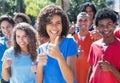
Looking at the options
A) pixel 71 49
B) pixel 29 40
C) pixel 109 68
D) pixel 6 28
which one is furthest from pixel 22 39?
pixel 109 68

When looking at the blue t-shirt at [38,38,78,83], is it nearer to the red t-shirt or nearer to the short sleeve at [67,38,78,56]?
the short sleeve at [67,38,78,56]

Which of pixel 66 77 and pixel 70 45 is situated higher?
pixel 70 45

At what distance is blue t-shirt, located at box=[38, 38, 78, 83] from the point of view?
3867 millimetres

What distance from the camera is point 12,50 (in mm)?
4855

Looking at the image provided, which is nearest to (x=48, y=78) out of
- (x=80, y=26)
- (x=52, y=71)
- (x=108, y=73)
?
(x=52, y=71)

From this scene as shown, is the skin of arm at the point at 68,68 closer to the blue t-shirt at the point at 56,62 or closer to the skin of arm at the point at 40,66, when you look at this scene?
the blue t-shirt at the point at 56,62

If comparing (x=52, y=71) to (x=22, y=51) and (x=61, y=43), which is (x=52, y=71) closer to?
(x=61, y=43)

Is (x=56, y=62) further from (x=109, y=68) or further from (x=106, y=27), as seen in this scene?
(x=106, y=27)

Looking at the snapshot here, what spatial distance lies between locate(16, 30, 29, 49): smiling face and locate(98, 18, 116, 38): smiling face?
106 cm

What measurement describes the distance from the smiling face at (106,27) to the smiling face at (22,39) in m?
1.06

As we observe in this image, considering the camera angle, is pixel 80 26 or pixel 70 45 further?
pixel 80 26

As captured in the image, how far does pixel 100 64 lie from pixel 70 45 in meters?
0.48

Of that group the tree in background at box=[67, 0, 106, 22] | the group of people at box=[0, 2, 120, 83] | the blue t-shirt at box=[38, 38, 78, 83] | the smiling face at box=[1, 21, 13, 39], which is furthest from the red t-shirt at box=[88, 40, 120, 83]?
the tree in background at box=[67, 0, 106, 22]

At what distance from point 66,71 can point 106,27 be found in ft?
3.07
